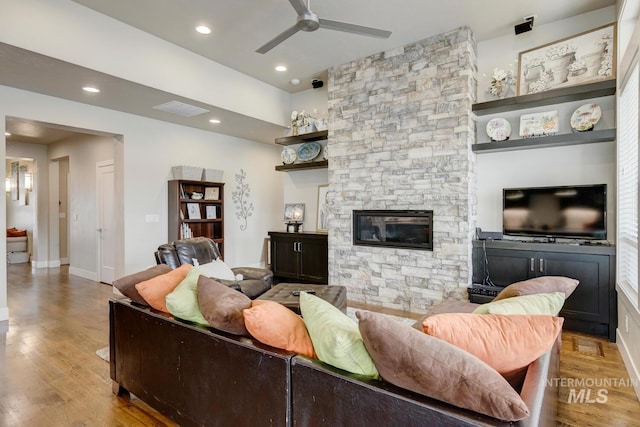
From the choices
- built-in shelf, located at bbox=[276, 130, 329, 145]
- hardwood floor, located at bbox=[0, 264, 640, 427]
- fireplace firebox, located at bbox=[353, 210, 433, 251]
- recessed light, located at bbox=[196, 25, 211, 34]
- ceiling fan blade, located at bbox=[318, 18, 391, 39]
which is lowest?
hardwood floor, located at bbox=[0, 264, 640, 427]

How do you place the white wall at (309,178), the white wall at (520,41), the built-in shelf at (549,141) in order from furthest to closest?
the white wall at (309,178)
the white wall at (520,41)
the built-in shelf at (549,141)

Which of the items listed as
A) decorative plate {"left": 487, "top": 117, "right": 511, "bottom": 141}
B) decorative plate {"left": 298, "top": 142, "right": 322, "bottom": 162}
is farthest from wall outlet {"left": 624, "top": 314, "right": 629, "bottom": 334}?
decorative plate {"left": 298, "top": 142, "right": 322, "bottom": 162}

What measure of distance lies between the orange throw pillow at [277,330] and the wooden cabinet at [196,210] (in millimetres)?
4436

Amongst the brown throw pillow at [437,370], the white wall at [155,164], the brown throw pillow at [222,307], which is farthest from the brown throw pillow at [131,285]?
the white wall at [155,164]

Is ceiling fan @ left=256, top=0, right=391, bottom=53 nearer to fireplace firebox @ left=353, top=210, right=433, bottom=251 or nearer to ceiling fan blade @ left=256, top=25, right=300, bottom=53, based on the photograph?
ceiling fan blade @ left=256, top=25, right=300, bottom=53

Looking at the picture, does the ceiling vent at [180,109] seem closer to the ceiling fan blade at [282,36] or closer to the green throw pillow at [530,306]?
the ceiling fan blade at [282,36]

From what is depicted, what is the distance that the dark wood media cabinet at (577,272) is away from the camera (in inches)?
129

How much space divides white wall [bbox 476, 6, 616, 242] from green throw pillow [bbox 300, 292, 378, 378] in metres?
3.52

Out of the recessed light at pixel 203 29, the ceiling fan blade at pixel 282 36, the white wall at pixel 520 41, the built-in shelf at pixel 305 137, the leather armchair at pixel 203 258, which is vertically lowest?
the leather armchair at pixel 203 258

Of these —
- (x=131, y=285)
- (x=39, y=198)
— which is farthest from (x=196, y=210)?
(x=39, y=198)

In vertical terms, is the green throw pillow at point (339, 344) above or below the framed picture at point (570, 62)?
below

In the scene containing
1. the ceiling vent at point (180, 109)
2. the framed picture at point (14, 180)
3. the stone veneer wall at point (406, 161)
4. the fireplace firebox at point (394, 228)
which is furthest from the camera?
the framed picture at point (14, 180)

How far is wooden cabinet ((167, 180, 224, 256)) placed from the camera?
5527 millimetres

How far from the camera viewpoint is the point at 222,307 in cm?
162
